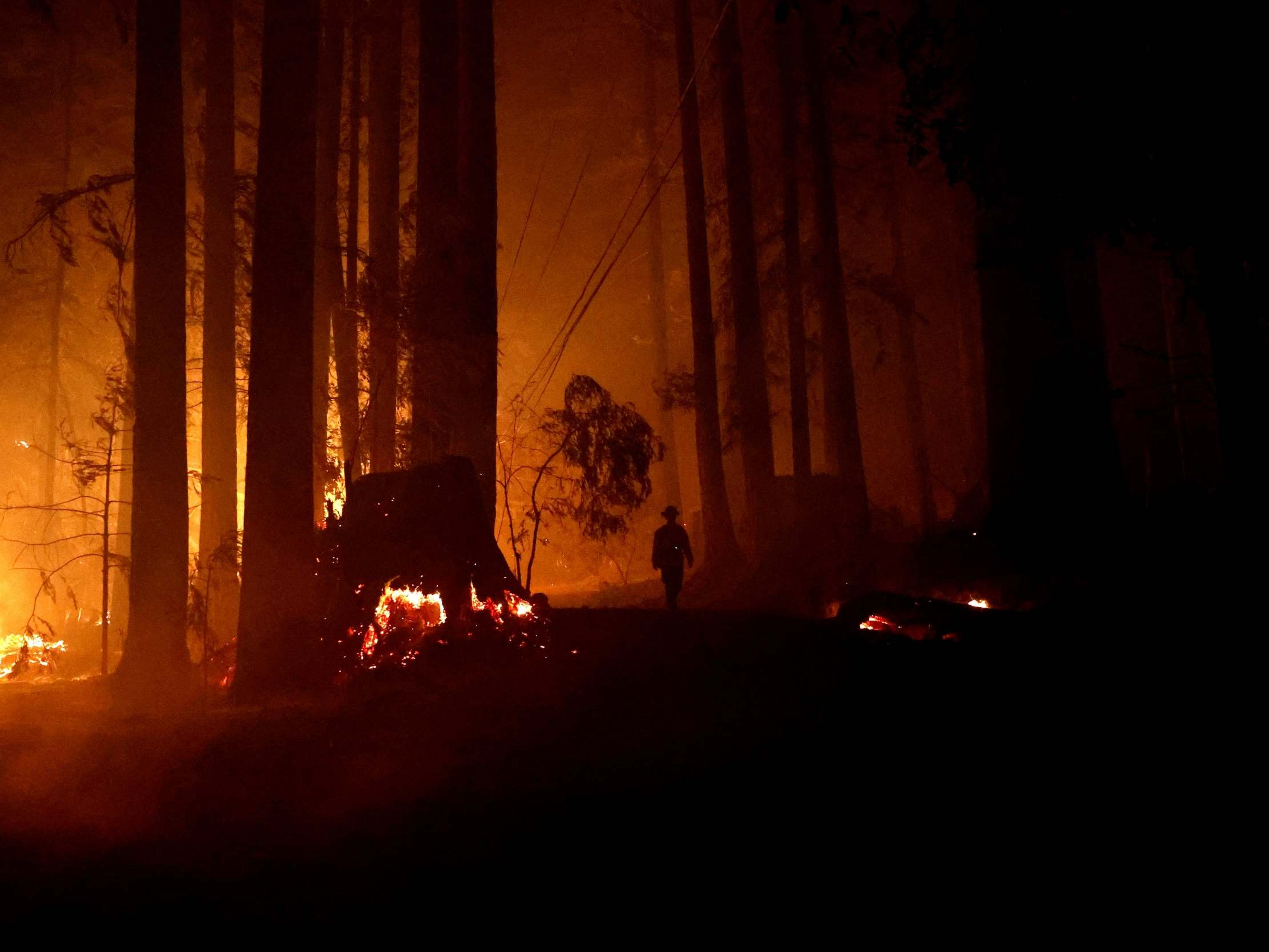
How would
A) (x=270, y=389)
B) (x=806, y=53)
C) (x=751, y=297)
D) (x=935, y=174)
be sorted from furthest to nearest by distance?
(x=935, y=174)
(x=806, y=53)
(x=751, y=297)
(x=270, y=389)

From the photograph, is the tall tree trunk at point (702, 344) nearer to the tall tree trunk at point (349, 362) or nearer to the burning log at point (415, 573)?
the tall tree trunk at point (349, 362)

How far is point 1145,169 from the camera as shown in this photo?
5.53m

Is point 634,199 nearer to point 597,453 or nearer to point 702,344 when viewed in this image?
point 702,344

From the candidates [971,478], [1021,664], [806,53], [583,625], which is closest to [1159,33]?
[1021,664]

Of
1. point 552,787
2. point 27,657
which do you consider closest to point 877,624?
point 552,787

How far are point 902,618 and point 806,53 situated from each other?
18.1 m

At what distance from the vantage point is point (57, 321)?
1312 inches

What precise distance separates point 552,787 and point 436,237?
28.6 feet

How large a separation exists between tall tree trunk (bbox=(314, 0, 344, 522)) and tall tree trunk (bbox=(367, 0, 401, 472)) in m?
0.78

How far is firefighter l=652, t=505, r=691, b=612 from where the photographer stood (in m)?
13.5

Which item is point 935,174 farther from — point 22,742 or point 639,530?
point 22,742

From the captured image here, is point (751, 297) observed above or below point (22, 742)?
above

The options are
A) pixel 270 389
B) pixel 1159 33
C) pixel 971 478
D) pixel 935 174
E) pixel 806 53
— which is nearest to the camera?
pixel 1159 33

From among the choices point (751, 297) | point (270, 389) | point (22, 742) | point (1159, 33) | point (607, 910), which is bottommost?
point (607, 910)
